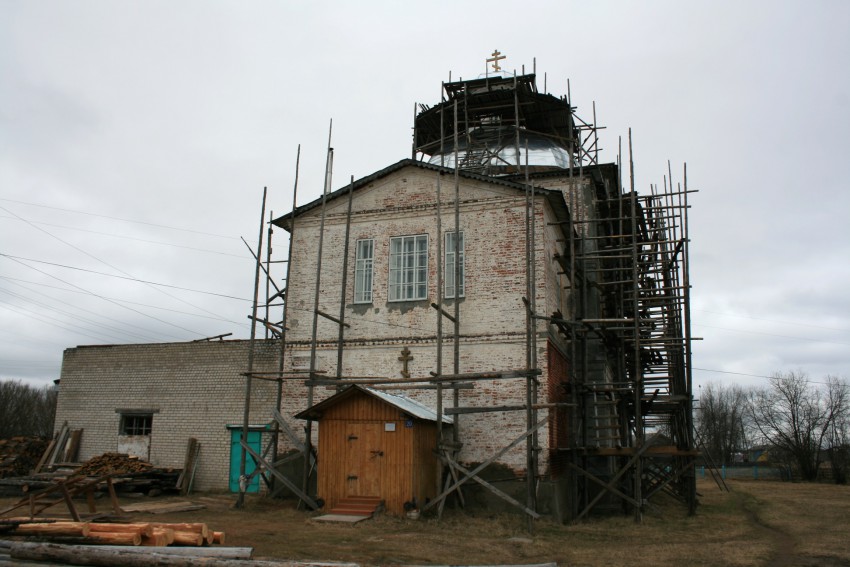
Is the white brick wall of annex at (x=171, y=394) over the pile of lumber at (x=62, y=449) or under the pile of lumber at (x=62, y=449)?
over

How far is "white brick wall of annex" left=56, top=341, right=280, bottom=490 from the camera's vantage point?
19406 millimetres

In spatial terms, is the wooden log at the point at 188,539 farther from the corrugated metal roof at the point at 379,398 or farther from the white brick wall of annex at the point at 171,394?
the white brick wall of annex at the point at 171,394

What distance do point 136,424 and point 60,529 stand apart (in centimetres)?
1182

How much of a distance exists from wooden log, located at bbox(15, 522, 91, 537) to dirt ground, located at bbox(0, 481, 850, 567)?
213 centimetres

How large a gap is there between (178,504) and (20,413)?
41.5 m

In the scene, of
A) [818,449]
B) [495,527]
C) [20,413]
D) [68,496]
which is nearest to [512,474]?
[495,527]

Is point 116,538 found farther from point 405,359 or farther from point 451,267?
point 451,267

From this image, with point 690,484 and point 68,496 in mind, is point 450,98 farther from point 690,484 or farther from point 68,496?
point 68,496

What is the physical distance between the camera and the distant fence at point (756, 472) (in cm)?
3893

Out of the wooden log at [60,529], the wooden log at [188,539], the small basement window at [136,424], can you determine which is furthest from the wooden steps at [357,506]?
the small basement window at [136,424]

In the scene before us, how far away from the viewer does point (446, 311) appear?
1616 centimetres

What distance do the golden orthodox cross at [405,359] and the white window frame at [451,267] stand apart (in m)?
1.56

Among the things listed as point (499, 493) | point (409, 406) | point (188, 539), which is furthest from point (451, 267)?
Answer: point (188, 539)

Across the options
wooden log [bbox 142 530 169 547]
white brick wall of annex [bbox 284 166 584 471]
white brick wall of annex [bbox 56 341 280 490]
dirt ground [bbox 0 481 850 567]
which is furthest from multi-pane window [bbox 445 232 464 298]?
wooden log [bbox 142 530 169 547]
